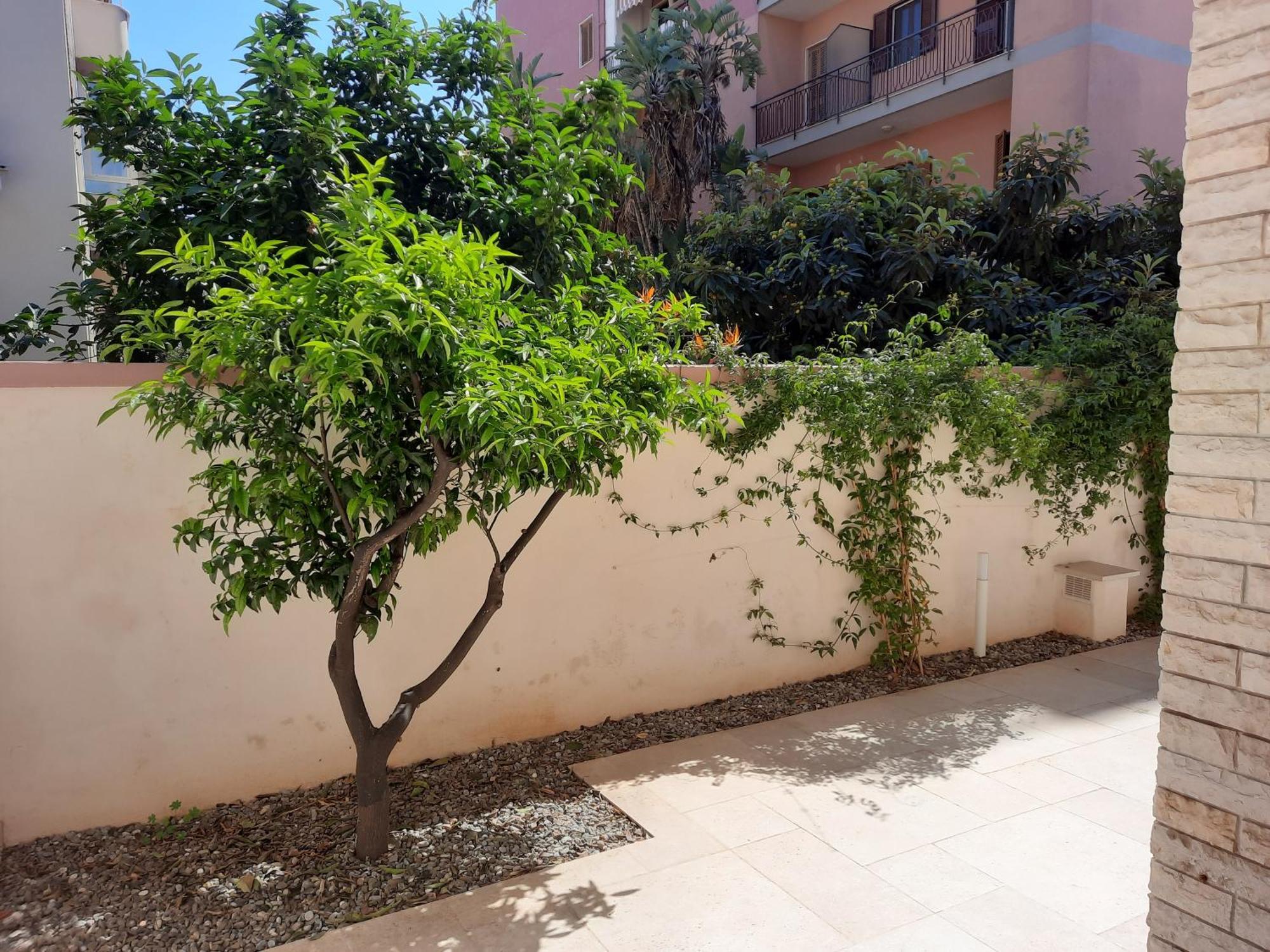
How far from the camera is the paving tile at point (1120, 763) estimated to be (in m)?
4.29

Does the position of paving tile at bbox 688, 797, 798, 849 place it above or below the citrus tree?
below

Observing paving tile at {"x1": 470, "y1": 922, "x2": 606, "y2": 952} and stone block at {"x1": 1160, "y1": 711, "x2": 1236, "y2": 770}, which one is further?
paving tile at {"x1": 470, "y1": 922, "x2": 606, "y2": 952}

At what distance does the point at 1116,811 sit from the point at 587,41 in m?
18.5

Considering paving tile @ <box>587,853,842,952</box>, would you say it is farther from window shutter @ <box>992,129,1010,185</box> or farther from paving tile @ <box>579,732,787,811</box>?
window shutter @ <box>992,129,1010,185</box>

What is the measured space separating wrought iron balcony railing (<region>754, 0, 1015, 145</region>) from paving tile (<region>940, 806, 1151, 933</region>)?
11.2 metres

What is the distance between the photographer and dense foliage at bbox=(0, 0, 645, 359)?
3.81m

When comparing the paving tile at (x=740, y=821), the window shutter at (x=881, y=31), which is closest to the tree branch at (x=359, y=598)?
the paving tile at (x=740, y=821)

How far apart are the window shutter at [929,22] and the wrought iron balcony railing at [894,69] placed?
18 millimetres

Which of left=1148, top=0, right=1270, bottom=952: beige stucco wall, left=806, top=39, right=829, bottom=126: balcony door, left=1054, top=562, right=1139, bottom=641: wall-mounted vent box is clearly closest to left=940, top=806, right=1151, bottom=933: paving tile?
left=1148, top=0, right=1270, bottom=952: beige stucco wall

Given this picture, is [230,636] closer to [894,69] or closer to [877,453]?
[877,453]

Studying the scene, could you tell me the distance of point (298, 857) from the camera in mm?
3607

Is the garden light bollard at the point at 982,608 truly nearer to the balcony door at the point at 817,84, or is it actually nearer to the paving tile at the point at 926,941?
the paving tile at the point at 926,941

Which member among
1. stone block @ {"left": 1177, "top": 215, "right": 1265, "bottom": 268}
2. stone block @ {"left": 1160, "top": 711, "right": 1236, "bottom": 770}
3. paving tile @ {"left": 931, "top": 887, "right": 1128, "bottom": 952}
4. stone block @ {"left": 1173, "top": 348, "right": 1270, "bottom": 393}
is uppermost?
stone block @ {"left": 1177, "top": 215, "right": 1265, "bottom": 268}

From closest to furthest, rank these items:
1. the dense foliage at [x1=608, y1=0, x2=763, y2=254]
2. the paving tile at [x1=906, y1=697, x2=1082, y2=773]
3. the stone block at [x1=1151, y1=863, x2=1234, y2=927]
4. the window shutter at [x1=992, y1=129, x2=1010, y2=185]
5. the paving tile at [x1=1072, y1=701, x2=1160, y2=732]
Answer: the stone block at [x1=1151, y1=863, x2=1234, y2=927]
the paving tile at [x1=906, y1=697, x2=1082, y2=773]
the paving tile at [x1=1072, y1=701, x2=1160, y2=732]
the window shutter at [x1=992, y1=129, x2=1010, y2=185]
the dense foliage at [x1=608, y1=0, x2=763, y2=254]
